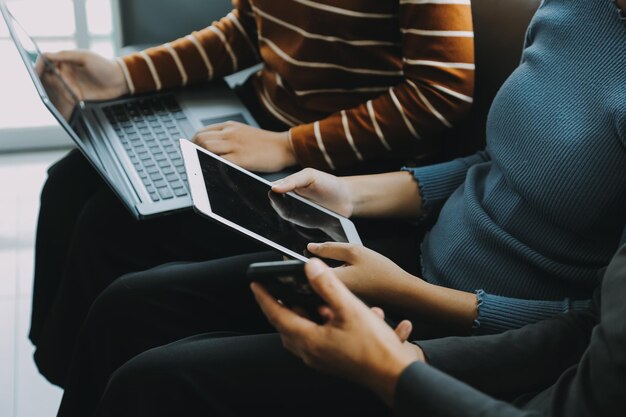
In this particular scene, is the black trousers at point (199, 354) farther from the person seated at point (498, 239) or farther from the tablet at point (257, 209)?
the tablet at point (257, 209)

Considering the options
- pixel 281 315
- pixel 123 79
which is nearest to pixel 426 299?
pixel 281 315

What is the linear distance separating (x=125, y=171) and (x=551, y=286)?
61 centimetres

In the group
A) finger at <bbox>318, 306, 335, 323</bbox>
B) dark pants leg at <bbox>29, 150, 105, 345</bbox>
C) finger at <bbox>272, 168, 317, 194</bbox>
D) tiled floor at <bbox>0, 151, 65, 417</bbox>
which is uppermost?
finger at <bbox>272, 168, 317, 194</bbox>

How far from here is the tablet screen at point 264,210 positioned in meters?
0.88

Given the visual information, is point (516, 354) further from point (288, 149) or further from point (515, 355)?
point (288, 149)

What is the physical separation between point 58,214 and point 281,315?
2.09 ft

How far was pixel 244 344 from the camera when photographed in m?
0.86

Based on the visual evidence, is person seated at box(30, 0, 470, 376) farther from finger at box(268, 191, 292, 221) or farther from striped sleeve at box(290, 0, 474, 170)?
finger at box(268, 191, 292, 221)

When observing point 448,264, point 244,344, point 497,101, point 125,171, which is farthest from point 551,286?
point 125,171

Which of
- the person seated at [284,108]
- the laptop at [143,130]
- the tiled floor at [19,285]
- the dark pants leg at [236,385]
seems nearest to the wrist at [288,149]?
the person seated at [284,108]

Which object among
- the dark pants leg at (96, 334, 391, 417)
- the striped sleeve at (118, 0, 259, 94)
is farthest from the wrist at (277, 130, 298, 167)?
the dark pants leg at (96, 334, 391, 417)

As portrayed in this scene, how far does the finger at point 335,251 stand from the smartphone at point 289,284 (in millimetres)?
103

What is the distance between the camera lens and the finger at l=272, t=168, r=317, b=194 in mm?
966

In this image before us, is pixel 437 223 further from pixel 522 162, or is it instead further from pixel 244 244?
pixel 244 244
